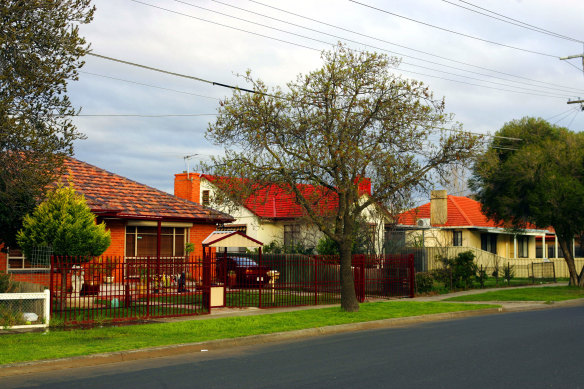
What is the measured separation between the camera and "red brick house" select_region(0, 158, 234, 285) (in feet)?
72.8

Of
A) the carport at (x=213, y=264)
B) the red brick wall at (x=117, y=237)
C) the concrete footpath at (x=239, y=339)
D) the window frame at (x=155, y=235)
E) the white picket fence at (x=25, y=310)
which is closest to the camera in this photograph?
the concrete footpath at (x=239, y=339)

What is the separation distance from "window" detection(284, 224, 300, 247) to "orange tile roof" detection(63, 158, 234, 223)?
11528 millimetres

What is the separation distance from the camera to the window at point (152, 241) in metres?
24.2

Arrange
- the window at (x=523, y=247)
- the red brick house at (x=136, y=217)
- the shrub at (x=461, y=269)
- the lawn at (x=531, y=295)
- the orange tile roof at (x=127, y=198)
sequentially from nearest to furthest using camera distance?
the red brick house at (x=136, y=217) < the orange tile roof at (x=127, y=198) < the lawn at (x=531, y=295) < the shrub at (x=461, y=269) < the window at (x=523, y=247)

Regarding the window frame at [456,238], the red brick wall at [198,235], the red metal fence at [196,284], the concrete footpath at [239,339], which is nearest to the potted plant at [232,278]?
the red metal fence at [196,284]

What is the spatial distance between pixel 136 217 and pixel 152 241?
2.66 metres

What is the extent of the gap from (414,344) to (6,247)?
43.0 feet

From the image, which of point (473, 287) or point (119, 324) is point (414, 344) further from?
point (473, 287)

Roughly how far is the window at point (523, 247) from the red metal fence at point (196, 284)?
76.1ft

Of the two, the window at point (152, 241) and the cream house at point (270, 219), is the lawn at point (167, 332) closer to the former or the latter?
the window at point (152, 241)

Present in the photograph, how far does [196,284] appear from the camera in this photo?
18.6 metres

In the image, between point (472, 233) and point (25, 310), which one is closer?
point (25, 310)

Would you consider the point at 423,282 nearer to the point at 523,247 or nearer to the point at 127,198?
the point at 127,198

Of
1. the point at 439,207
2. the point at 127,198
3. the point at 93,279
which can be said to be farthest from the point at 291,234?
the point at 93,279
